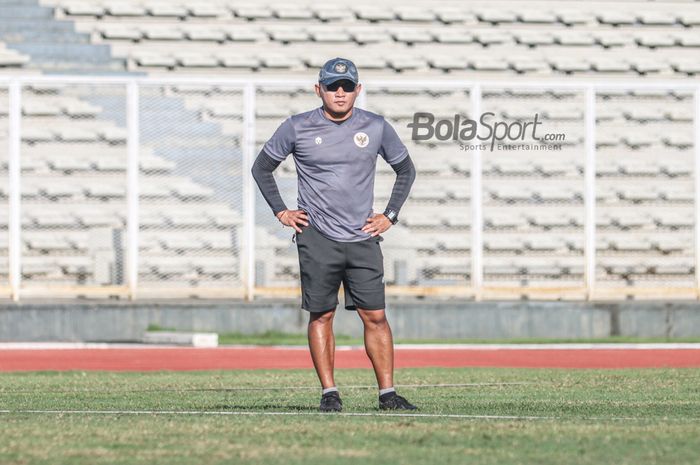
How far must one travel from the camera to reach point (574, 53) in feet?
77.1

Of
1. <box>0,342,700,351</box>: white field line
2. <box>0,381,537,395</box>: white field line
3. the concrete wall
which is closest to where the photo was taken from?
<box>0,381,537,395</box>: white field line

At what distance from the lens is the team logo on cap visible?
26.4 ft

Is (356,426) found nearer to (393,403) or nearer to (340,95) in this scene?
(393,403)

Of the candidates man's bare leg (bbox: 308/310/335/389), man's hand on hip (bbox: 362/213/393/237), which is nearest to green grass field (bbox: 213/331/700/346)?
man's bare leg (bbox: 308/310/335/389)

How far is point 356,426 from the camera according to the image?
6.70m

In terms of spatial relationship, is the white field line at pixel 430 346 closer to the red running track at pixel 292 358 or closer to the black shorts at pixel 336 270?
the red running track at pixel 292 358

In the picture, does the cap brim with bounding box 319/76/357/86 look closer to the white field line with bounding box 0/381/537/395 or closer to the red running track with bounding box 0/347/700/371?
the white field line with bounding box 0/381/537/395

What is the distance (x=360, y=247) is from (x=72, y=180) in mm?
11780

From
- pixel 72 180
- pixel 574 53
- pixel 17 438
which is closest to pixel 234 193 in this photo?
pixel 72 180

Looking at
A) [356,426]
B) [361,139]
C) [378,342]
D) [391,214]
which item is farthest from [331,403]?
[361,139]

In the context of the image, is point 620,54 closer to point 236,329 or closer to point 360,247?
point 236,329

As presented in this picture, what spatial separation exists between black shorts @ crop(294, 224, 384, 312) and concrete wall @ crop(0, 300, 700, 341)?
10.1 metres

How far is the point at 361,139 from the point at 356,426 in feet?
6.29

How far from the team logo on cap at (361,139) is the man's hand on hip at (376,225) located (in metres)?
0.38
